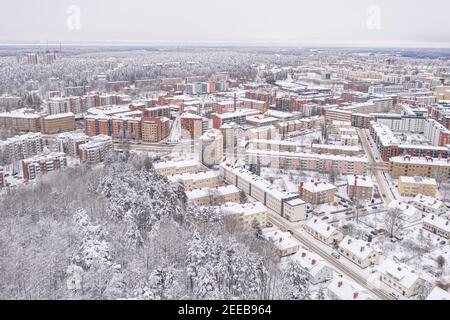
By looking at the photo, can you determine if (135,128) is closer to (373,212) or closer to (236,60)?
(373,212)

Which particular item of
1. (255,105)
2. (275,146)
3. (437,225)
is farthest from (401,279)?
(255,105)

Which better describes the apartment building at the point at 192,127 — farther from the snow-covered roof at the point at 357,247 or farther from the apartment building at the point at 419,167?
the snow-covered roof at the point at 357,247

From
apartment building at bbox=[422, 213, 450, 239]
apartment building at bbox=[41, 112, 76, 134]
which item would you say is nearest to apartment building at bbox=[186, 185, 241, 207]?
apartment building at bbox=[422, 213, 450, 239]

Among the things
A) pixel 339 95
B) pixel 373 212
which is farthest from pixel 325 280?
pixel 339 95

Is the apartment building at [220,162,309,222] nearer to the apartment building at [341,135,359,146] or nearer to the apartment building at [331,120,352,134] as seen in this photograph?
the apartment building at [341,135,359,146]

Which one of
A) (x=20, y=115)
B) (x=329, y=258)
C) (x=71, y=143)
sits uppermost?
(x=20, y=115)

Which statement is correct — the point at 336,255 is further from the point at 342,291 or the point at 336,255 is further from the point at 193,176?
the point at 193,176

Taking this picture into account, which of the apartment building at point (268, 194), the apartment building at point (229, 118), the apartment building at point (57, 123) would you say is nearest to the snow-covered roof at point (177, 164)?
the apartment building at point (268, 194)
